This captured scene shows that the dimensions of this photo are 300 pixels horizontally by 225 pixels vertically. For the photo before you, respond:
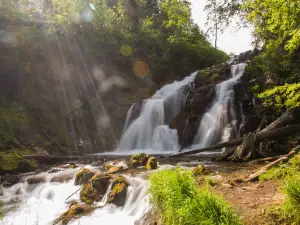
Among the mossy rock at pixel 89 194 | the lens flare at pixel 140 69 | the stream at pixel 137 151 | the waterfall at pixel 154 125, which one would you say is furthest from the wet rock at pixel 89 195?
the lens flare at pixel 140 69

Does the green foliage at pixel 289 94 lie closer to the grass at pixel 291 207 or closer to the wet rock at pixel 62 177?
the grass at pixel 291 207

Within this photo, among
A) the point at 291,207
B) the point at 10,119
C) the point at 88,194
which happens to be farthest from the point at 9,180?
the point at 291,207

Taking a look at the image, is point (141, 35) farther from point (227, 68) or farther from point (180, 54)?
point (227, 68)

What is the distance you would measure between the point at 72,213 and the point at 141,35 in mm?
26841

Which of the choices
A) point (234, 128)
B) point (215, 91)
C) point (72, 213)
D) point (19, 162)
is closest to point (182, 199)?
point (72, 213)

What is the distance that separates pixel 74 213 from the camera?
22.3 ft

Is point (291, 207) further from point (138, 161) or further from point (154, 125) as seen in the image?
point (154, 125)

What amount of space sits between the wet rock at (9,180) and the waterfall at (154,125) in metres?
9.31

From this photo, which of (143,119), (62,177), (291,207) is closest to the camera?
(291,207)

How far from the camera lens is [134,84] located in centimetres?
2558

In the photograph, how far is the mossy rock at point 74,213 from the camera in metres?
6.66

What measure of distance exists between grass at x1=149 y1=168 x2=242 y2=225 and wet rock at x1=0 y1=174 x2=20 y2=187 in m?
7.90

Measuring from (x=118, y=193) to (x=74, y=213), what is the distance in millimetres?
1281

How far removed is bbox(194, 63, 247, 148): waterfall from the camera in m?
16.0
